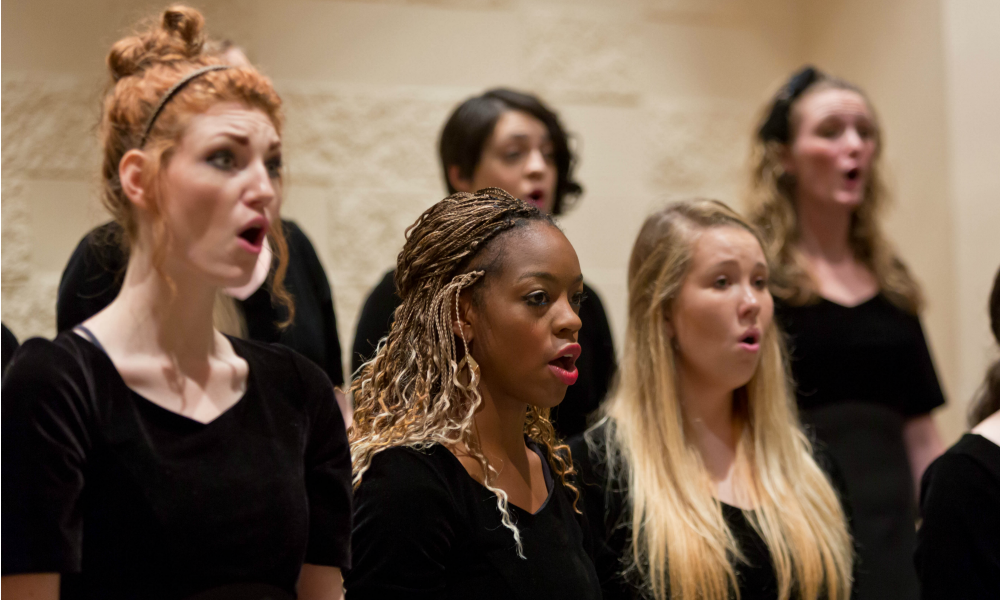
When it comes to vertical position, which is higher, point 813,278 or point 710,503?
point 813,278

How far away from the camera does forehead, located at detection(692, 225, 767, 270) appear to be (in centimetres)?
210

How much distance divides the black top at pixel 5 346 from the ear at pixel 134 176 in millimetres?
385

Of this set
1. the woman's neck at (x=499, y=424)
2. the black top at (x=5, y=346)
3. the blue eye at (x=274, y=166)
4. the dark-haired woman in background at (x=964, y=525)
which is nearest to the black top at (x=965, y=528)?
the dark-haired woman in background at (x=964, y=525)

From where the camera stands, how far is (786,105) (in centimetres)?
302

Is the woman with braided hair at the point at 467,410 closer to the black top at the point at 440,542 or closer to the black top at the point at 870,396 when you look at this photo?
the black top at the point at 440,542

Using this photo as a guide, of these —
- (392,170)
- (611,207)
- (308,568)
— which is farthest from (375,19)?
(308,568)

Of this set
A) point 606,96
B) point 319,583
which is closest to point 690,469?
point 319,583

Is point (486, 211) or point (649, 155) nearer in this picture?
point (486, 211)

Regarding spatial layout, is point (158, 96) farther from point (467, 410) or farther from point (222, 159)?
point (467, 410)

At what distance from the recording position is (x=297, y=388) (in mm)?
1530

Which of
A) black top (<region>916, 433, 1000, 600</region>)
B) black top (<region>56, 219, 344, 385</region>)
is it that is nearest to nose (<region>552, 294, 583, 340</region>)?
black top (<region>56, 219, 344, 385</region>)

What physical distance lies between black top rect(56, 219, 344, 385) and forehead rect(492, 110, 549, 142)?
0.57 m

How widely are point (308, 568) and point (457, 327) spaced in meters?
0.41

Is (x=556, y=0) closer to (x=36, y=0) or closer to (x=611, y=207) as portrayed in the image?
(x=611, y=207)
